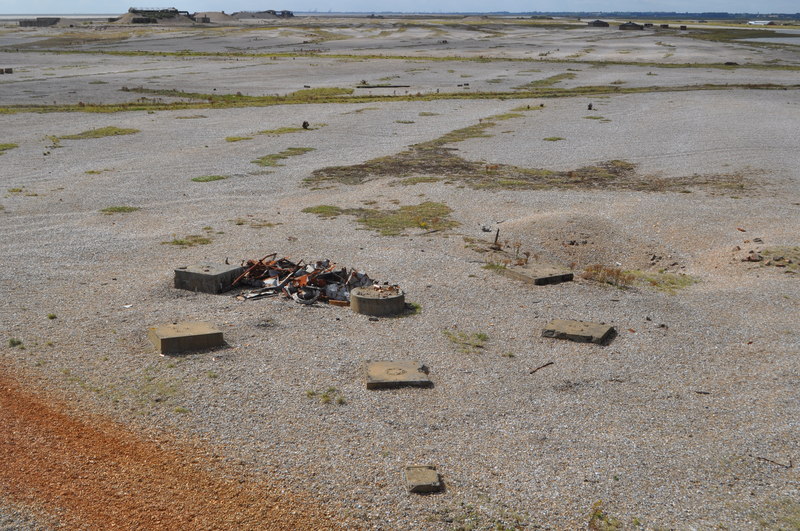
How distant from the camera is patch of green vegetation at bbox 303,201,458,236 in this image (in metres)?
17.2

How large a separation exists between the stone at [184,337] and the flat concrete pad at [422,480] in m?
4.04

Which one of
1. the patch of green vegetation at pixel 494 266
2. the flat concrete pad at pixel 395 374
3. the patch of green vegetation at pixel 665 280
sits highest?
the patch of green vegetation at pixel 494 266

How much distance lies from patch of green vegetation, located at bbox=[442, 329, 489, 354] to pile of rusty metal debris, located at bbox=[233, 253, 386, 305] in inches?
79.3

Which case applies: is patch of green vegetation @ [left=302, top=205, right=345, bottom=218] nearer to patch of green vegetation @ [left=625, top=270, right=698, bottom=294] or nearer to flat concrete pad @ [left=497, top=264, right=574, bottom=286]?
flat concrete pad @ [left=497, top=264, right=574, bottom=286]

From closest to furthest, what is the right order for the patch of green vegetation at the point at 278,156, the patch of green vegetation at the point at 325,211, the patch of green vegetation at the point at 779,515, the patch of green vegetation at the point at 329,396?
the patch of green vegetation at the point at 779,515 < the patch of green vegetation at the point at 329,396 < the patch of green vegetation at the point at 325,211 < the patch of green vegetation at the point at 278,156

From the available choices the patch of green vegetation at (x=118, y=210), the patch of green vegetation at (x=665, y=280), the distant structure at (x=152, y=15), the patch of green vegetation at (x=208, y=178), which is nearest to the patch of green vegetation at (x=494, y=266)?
the patch of green vegetation at (x=665, y=280)

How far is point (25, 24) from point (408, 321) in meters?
181

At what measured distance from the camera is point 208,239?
52.8ft

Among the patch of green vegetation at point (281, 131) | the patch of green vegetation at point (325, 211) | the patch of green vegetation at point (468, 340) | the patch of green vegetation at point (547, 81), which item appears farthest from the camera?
the patch of green vegetation at point (547, 81)

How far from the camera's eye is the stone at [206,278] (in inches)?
498

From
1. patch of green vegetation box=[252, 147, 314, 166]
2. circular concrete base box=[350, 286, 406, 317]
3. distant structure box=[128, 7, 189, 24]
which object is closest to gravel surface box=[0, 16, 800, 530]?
circular concrete base box=[350, 286, 406, 317]

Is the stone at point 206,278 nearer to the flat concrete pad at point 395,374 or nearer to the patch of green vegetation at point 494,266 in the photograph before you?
the flat concrete pad at point 395,374

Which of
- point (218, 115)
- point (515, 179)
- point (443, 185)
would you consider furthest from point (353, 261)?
point (218, 115)

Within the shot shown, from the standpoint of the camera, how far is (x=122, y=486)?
718cm
